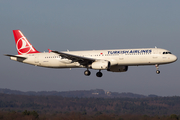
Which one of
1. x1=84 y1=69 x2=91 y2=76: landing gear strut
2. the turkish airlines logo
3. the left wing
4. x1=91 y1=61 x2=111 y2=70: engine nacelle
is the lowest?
x1=84 y1=69 x2=91 y2=76: landing gear strut

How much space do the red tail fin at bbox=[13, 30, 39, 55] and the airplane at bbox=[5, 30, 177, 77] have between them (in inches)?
9.1

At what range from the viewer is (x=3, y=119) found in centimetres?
6919

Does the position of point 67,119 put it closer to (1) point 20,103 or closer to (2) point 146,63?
(2) point 146,63

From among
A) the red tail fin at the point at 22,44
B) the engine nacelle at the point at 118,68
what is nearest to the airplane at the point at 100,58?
the engine nacelle at the point at 118,68

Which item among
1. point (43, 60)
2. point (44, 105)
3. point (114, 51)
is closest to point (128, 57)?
point (114, 51)

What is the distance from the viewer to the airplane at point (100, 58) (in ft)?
175

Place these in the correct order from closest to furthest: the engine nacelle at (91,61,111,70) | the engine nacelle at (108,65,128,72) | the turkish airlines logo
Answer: the engine nacelle at (91,61,111,70)
the engine nacelle at (108,65,128,72)
the turkish airlines logo

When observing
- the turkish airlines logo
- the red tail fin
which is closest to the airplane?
the red tail fin

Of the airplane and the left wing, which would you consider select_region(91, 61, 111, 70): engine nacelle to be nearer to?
the airplane

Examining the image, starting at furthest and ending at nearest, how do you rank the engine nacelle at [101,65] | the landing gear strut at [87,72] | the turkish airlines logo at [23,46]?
the turkish airlines logo at [23,46] → the landing gear strut at [87,72] → the engine nacelle at [101,65]

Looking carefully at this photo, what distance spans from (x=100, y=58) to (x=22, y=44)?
64.9ft

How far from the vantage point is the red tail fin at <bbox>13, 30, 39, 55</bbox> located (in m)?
63.2

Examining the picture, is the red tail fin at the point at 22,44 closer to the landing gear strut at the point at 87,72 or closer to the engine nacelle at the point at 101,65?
the landing gear strut at the point at 87,72

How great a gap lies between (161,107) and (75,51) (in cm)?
10104
